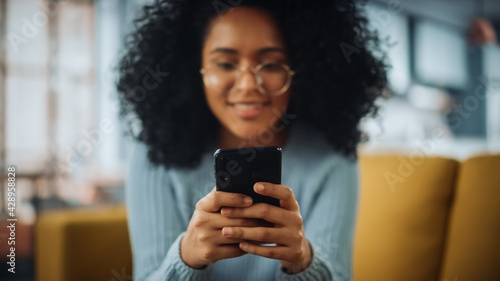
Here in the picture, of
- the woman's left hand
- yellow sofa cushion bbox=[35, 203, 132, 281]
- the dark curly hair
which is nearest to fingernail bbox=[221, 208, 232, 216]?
the woman's left hand

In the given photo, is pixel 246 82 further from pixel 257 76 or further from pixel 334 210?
pixel 334 210

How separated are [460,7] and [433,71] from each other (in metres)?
0.73

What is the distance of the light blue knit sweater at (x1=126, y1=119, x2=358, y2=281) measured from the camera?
0.60 meters

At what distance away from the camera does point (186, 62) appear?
2.12 ft

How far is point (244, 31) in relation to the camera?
561 mm

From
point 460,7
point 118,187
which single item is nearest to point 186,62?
point 118,187

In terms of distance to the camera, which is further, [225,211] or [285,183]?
[285,183]

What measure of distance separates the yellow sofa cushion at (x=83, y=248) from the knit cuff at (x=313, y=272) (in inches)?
12.7

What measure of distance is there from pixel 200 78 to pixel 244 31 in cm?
12

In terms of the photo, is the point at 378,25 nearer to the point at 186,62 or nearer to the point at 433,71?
the point at 186,62

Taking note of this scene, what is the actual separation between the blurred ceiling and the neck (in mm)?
3279

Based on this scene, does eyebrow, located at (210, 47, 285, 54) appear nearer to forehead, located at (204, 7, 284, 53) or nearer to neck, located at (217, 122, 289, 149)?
A: forehead, located at (204, 7, 284, 53)

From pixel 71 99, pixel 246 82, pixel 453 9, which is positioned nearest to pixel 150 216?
pixel 246 82

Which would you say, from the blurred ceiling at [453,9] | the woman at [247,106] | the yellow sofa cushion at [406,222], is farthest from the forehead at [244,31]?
the blurred ceiling at [453,9]
